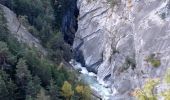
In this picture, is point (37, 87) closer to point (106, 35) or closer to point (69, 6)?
point (106, 35)

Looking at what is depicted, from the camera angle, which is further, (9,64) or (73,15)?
(73,15)

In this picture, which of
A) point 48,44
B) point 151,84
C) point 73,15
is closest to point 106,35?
point 48,44

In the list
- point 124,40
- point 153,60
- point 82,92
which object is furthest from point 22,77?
point 124,40

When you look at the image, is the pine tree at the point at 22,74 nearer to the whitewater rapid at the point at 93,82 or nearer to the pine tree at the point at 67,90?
the pine tree at the point at 67,90

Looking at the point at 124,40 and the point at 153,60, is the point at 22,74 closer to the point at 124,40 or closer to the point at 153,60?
the point at 153,60

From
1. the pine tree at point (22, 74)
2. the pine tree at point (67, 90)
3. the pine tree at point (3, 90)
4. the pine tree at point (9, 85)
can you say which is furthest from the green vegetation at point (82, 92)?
the pine tree at point (3, 90)

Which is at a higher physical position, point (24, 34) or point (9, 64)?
point (24, 34)

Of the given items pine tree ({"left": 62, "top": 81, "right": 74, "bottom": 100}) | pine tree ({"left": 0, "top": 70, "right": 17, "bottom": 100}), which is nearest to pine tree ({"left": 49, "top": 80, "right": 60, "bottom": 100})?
pine tree ({"left": 62, "top": 81, "right": 74, "bottom": 100})
